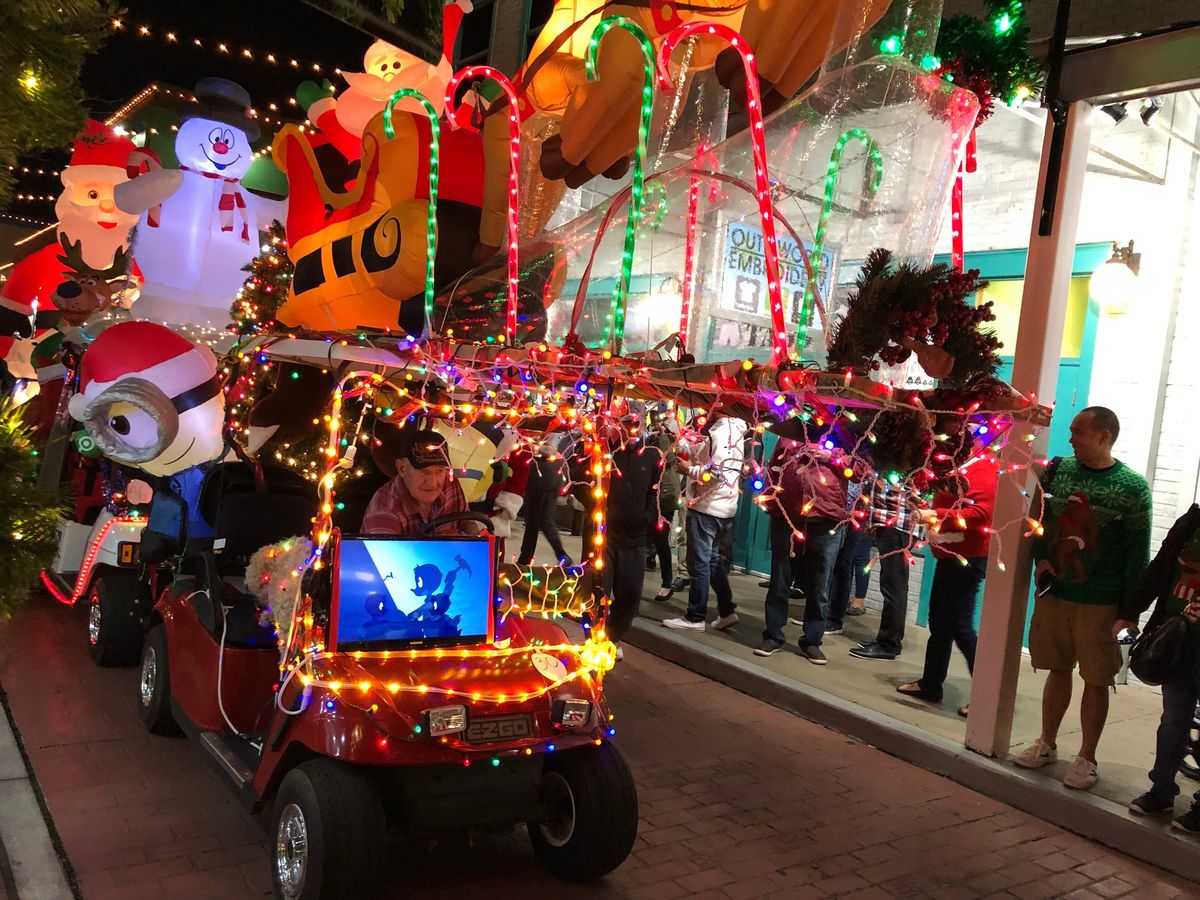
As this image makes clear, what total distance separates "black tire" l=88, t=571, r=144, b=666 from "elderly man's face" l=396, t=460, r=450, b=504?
278 cm

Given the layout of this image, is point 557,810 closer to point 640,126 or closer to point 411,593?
point 411,593

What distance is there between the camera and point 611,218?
12.3 ft

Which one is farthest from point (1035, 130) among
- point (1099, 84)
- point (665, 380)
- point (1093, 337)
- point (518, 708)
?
point (518, 708)

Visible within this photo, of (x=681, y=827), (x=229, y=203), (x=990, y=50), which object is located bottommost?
(x=681, y=827)

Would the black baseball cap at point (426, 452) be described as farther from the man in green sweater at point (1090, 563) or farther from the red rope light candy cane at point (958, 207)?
the man in green sweater at point (1090, 563)

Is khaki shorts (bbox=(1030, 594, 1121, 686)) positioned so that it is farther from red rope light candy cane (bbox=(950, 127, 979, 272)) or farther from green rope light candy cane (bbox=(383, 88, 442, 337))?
green rope light candy cane (bbox=(383, 88, 442, 337))

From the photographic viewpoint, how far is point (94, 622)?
5.84 meters

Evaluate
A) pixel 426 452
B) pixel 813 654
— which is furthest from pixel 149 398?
pixel 813 654

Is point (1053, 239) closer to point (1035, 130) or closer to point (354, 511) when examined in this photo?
point (1035, 130)

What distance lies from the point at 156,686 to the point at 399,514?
187cm

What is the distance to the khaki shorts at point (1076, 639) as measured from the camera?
186 inches

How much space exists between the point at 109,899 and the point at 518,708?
1677 mm

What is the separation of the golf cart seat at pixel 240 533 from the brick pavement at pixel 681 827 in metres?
0.80

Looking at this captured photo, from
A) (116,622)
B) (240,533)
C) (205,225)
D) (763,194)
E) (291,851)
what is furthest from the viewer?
(205,225)
